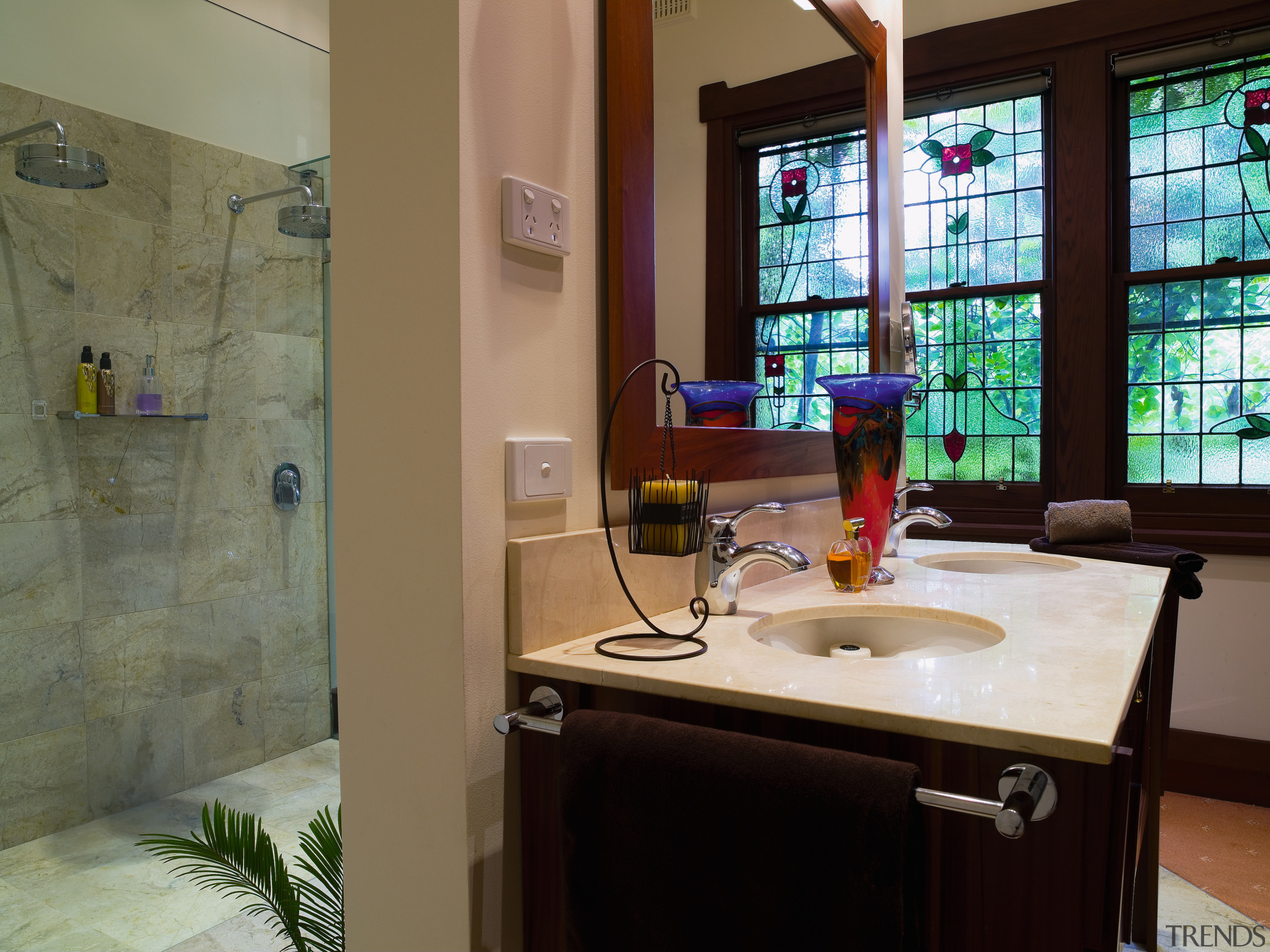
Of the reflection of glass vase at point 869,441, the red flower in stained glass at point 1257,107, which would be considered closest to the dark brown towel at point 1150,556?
the reflection of glass vase at point 869,441

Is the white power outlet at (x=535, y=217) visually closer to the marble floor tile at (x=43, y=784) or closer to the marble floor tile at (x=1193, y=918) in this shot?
the marble floor tile at (x=1193, y=918)

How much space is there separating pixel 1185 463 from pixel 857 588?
1.83 m

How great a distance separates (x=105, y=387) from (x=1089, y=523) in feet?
8.33

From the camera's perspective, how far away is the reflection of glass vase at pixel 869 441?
1.52m

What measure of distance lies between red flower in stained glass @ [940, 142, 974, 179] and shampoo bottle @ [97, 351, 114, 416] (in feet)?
8.59

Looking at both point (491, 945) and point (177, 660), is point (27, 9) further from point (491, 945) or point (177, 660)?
point (491, 945)

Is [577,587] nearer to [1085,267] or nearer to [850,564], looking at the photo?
[850,564]

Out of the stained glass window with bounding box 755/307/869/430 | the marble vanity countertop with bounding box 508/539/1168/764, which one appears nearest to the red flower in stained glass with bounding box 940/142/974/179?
the stained glass window with bounding box 755/307/869/430

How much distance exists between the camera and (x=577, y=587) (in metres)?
1.04

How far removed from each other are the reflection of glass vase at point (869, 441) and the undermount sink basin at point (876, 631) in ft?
0.86

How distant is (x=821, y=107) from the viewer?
1.80m

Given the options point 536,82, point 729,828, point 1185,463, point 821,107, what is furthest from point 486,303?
point 1185,463

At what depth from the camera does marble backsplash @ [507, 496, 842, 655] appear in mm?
956

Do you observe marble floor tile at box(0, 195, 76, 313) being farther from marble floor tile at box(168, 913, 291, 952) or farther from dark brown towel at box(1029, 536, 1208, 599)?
dark brown towel at box(1029, 536, 1208, 599)
